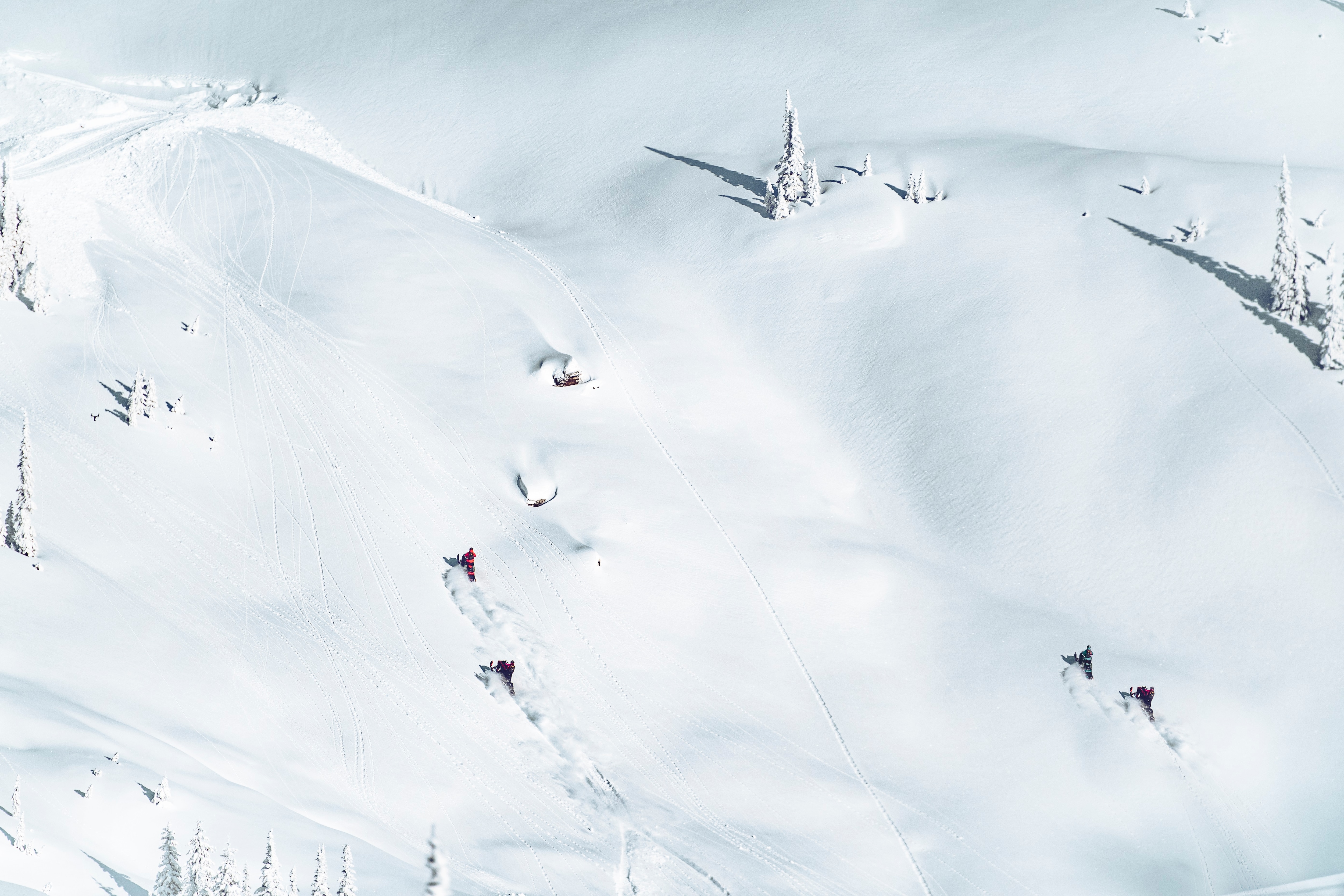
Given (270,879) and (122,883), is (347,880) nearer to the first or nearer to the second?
(270,879)

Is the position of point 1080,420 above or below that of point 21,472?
above

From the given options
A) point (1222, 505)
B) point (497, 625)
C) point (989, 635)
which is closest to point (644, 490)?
point (497, 625)

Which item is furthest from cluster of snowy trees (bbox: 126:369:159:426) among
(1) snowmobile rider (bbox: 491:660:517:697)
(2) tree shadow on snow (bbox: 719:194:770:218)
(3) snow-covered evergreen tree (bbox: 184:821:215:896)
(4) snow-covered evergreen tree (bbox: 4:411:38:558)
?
(2) tree shadow on snow (bbox: 719:194:770:218)

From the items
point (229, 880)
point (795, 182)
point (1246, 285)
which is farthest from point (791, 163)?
point (229, 880)

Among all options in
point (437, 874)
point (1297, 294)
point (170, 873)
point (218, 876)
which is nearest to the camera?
point (437, 874)

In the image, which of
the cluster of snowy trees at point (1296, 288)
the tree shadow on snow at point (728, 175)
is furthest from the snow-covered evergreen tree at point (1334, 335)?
the tree shadow on snow at point (728, 175)

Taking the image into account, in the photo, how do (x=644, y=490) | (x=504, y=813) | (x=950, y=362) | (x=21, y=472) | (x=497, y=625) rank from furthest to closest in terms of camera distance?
(x=950, y=362) → (x=644, y=490) → (x=497, y=625) → (x=21, y=472) → (x=504, y=813)

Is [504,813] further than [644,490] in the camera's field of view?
No

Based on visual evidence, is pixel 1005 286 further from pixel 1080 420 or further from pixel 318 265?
pixel 318 265
